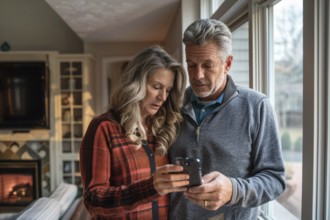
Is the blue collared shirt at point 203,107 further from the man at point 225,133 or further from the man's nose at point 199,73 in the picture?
the man's nose at point 199,73

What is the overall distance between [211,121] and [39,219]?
139 centimetres

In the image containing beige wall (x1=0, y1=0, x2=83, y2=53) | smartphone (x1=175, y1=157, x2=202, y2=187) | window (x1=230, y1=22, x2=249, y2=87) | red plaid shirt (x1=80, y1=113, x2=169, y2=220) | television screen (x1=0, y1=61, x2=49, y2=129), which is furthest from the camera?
beige wall (x1=0, y1=0, x2=83, y2=53)

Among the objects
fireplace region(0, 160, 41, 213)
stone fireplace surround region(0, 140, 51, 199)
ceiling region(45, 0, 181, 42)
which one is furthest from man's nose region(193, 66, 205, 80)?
fireplace region(0, 160, 41, 213)

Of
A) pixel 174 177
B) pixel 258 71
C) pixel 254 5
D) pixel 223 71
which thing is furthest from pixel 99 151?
pixel 254 5

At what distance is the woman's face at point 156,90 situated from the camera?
1276mm

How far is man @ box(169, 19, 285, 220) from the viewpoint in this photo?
1.10 metres

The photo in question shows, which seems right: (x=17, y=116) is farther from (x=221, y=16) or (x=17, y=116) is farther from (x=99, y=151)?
(x=99, y=151)

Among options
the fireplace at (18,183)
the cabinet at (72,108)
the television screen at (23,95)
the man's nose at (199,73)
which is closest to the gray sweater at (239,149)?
the man's nose at (199,73)

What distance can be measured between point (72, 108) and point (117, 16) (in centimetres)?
194

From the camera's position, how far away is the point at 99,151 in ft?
3.77

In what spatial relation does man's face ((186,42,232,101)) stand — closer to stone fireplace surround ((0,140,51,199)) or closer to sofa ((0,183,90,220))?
sofa ((0,183,90,220))

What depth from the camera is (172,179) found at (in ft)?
3.10

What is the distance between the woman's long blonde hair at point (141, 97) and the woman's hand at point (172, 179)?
0.95ft

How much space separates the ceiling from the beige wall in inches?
31.3
